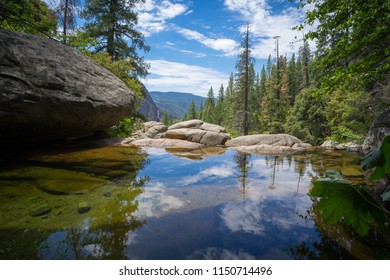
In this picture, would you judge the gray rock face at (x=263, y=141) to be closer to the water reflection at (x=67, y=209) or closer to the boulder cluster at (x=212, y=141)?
the boulder cluster at (x=212, y=141)

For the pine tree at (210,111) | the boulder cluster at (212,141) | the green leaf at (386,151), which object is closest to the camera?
the green leaf at (386,151)

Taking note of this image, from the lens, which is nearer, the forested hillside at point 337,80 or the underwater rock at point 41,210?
the underwater rock at point 41,210

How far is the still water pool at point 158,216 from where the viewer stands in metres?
2.24

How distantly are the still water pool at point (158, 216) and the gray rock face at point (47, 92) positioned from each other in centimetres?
155

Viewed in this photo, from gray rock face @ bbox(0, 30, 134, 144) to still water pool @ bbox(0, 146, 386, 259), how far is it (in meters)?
1.55

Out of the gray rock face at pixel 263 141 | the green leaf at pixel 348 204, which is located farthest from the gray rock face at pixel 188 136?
the green leaf at pixel 348 204

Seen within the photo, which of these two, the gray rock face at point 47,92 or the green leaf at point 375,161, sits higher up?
the gray rock face at point 47,92

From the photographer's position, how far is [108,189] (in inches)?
157

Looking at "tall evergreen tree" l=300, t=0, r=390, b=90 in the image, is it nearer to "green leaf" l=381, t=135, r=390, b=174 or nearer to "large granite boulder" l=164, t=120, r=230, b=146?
"green leaf" l=381, t=135, r=390, b=174

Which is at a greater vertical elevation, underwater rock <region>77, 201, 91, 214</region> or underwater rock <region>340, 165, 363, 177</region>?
underwater rock <region>340, 165, 363, 177</region>

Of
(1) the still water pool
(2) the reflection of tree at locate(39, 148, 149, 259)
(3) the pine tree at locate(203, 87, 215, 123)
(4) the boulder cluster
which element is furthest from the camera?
(3) the pine tree at locate(203, 87, 215, 123)

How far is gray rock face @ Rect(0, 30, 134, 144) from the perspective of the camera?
5.78 m

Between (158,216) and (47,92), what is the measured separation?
5.72 m

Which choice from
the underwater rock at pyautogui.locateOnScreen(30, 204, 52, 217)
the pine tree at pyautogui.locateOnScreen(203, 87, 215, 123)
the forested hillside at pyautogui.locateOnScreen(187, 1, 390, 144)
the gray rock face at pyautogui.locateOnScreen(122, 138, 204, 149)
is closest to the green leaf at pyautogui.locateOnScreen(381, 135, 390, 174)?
the underwater rock at pyautogui.locateOnScreen(30, 204, 52, 217)
